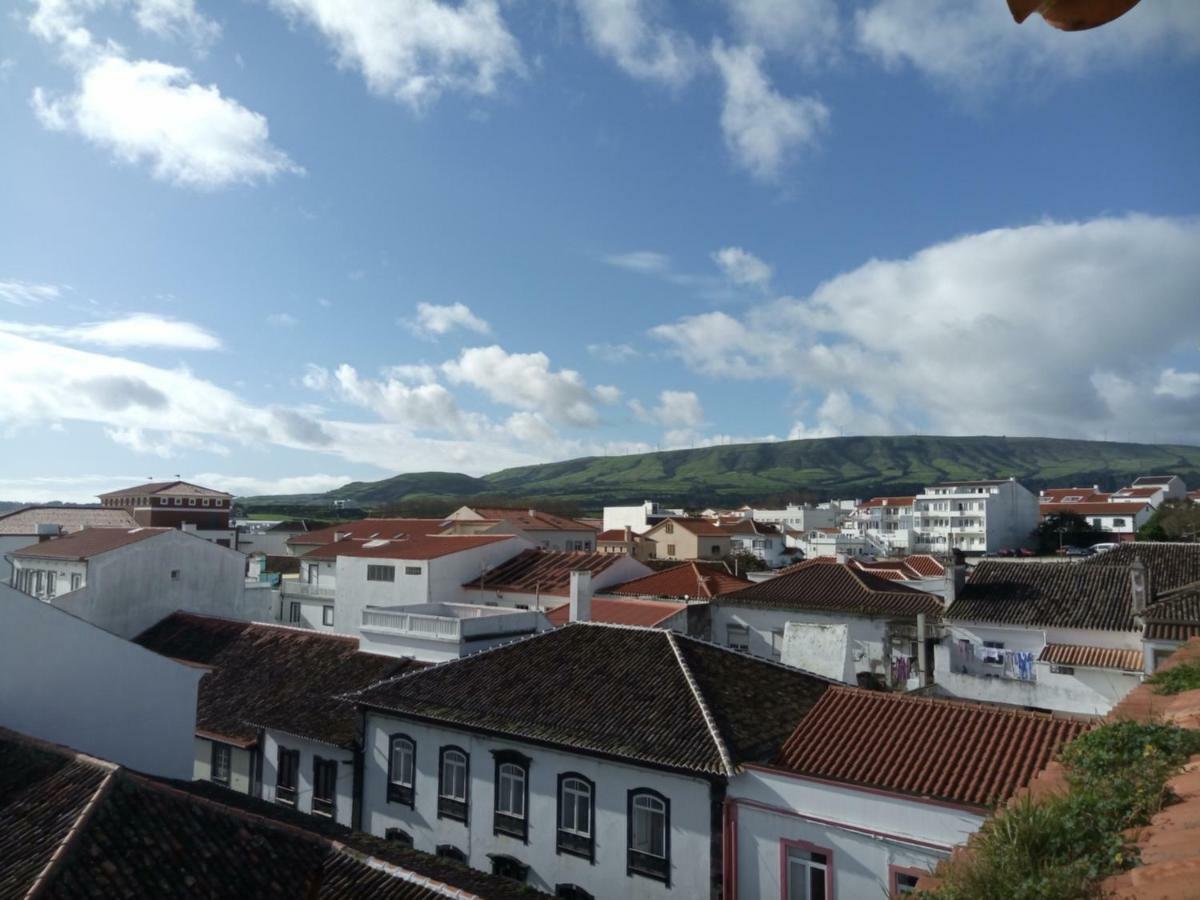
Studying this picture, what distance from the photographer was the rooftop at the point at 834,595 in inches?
1188

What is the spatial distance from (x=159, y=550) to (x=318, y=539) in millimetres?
47217

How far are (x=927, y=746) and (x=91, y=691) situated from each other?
642 inches

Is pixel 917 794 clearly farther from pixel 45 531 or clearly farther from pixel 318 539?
pixel 318 539

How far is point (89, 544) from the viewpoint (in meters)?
36.0

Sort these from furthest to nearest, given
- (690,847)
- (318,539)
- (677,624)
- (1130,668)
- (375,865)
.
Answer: (318,539), (677,624), (1130,668), (690,847), (375,865)

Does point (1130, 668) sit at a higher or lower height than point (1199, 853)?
lower

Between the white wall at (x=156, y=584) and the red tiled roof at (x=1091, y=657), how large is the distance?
32506mm

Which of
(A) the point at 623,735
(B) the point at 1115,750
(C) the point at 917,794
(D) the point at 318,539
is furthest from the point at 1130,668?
(D) the point at 318,539

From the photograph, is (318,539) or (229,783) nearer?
(229,783)

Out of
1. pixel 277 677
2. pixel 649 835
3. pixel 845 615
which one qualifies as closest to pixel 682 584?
pixel 845 615

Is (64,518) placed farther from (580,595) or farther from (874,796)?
(874,796)

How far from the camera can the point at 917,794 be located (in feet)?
42.3

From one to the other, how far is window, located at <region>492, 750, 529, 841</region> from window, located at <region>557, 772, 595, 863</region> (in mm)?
909

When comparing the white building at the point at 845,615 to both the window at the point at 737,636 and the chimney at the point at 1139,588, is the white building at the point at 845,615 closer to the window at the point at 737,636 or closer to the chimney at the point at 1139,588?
the window at the point at 737,636
